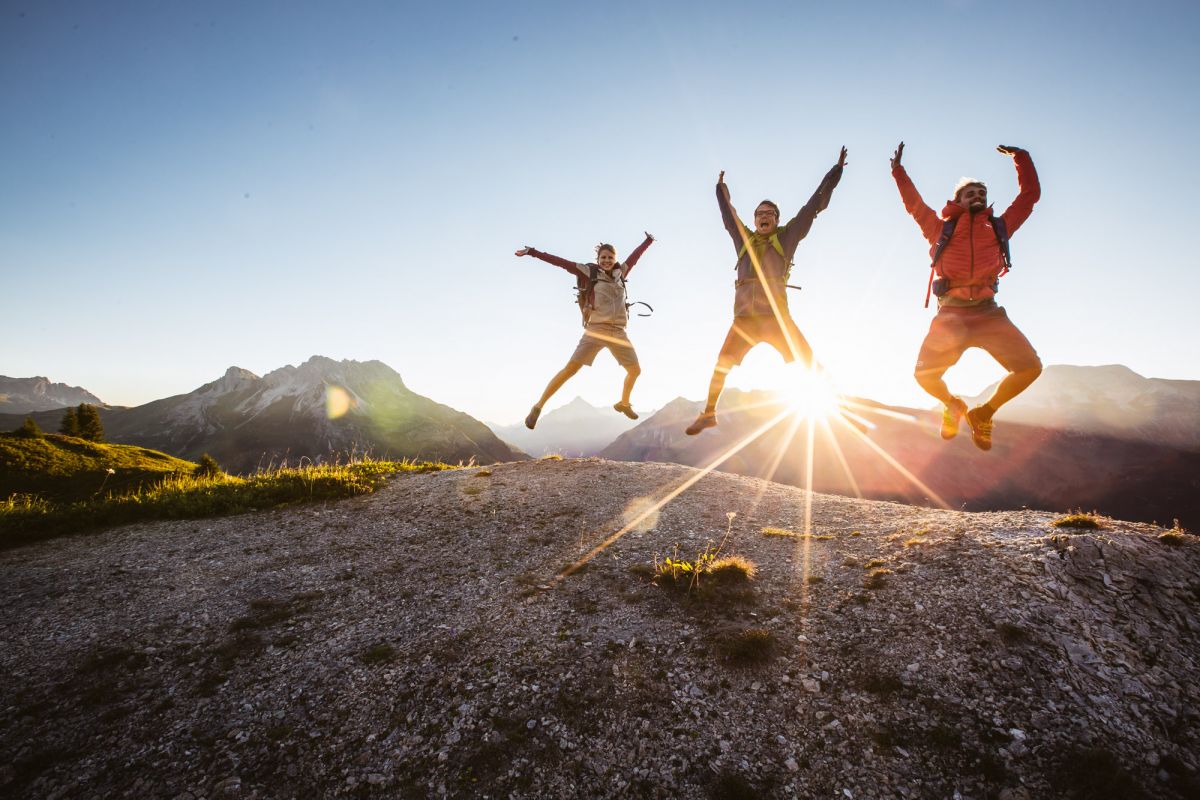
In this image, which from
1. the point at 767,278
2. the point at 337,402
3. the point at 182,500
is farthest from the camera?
the point at 337,402

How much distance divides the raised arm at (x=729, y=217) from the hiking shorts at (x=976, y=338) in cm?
316

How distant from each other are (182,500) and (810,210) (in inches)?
553

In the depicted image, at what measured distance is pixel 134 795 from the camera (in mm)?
3543

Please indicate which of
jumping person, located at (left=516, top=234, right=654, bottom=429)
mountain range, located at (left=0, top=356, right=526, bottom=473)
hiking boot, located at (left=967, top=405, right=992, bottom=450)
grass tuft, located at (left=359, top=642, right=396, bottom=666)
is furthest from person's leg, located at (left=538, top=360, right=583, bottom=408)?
mountain range, located at (left=0, top=356, right=526, bottom=473)

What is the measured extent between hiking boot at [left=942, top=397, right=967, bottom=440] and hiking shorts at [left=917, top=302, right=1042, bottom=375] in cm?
76

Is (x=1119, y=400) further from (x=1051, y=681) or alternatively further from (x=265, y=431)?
(x=265, y=431)

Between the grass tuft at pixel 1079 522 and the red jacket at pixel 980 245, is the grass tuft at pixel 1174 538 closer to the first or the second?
the grass tuft at pixel 1079 522

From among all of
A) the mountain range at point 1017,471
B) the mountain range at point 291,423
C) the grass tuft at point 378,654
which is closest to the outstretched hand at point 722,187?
the grass tuft at point 378,654

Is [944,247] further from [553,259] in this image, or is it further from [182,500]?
[182,500]

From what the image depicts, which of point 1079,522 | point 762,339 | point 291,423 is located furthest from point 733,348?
point 291,423

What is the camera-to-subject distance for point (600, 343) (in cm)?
934

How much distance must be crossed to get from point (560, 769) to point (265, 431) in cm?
17055

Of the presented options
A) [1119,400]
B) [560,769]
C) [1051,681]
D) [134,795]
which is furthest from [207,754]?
[1119,400]

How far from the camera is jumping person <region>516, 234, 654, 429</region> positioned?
30.2ft
